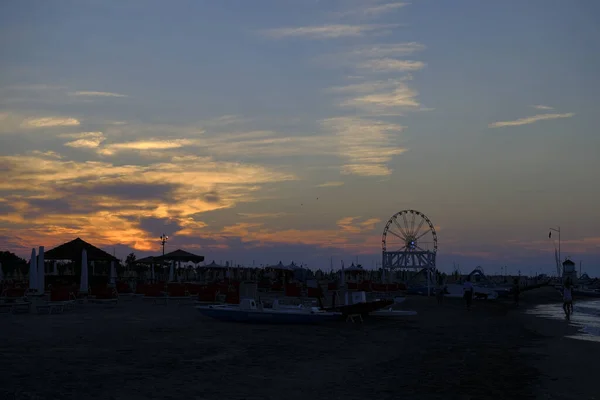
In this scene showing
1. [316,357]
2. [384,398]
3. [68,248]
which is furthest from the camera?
[68,248]

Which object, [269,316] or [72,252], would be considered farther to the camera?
[72,252]

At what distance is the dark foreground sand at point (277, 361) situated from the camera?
418 inches

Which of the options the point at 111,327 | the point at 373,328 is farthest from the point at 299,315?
the point at 111,327

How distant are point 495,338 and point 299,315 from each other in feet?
22.9

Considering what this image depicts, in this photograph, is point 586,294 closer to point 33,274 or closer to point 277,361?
point 33,274

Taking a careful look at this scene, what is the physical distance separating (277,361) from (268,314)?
28.5 ft

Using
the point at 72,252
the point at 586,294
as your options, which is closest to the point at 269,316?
the point at 72,252

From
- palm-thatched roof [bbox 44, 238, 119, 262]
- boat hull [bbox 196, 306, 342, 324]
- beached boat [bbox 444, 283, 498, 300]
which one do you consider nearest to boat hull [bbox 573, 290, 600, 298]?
beached boat [bbox 444, 283, 498, 300]

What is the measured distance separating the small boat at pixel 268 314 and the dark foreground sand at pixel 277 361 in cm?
60

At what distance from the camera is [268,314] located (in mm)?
22531

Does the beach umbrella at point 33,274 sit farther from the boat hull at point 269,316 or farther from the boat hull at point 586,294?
the boat hull at point 586,294

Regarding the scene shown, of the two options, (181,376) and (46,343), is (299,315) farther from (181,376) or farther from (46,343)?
(181,376)

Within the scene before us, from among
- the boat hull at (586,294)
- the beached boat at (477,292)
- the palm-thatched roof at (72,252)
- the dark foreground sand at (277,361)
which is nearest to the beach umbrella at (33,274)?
the palm-thatched roof at (72,252)

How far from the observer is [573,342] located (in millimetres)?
20172
